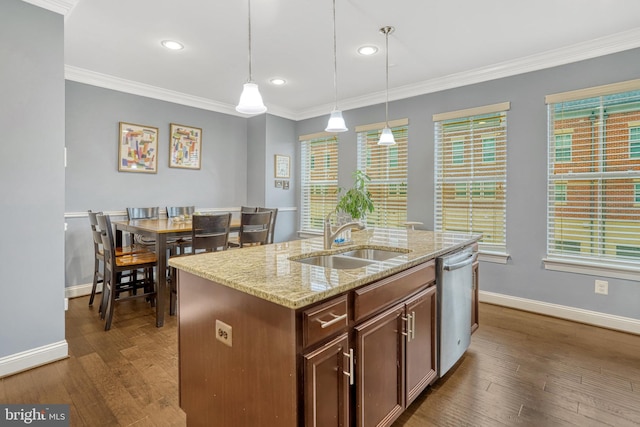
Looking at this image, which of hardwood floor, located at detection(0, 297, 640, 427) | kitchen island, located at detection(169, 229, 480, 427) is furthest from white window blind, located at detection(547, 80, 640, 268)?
kitchen island, located at detection(169, 229, 480, 427)

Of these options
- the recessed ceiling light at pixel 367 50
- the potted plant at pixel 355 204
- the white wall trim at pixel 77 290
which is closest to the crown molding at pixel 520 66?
the recessed ceiling light at pixel 367 50

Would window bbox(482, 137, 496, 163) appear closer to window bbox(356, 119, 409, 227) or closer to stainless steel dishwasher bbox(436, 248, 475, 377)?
window bbox(356, 119, 409, 227)

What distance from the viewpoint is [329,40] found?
302cm

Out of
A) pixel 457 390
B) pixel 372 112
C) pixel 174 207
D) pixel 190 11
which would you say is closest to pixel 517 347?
pixel 457 390

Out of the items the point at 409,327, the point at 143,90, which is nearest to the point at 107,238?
the point at 143,90

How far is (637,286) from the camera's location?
2893mm

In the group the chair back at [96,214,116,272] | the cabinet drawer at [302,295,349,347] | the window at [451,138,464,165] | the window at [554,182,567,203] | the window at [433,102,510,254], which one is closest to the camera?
the cabinet drawer at [302,295,349,347]

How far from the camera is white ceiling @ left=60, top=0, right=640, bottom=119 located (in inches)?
98.5

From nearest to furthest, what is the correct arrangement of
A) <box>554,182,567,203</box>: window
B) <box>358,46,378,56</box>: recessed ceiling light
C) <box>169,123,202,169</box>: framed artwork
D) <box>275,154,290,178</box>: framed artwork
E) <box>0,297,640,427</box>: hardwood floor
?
1. <box>0,297,640,427</box>: hardwood floor
2. <box>358,46,378,56</box>: recessed ceiling light
3. <box>554,182,567,203</box>: window
4. <box>169,123,202,169</box>: framed artwork
5. <box>275,154,290,178</box>: framed artwork

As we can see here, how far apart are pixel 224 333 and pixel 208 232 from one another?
1.93m

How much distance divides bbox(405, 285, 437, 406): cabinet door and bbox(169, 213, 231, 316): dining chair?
80.4 inches

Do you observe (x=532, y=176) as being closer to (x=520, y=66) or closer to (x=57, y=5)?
(x=520, y=66)

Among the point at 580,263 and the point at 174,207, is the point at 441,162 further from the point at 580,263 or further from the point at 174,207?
the point at 174,207

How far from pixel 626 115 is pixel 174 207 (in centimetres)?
507
